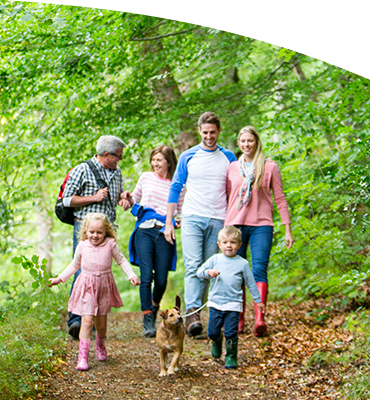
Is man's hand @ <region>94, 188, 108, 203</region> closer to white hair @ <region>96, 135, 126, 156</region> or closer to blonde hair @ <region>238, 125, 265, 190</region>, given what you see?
white hair @ <region>96, 135, 126, 156</region>

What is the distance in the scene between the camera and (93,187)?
4.43 metres

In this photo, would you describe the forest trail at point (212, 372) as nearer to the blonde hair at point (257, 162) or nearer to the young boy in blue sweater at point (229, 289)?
the young boy in blue sweater at point (229, 289)

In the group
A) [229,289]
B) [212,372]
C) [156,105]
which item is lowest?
[212,372]

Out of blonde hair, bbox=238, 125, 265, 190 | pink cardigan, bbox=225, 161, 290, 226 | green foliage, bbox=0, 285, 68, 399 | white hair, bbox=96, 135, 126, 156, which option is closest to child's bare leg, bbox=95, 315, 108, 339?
green foliage, bbox=0, 285, 68, 399

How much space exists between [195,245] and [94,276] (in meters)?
1.06

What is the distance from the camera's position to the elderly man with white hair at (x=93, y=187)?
435 cm

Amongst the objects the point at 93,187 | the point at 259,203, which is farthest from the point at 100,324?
the point at 259,203

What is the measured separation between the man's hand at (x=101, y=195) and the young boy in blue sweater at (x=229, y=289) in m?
1.23

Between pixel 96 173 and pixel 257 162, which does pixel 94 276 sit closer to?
pixel 96 173

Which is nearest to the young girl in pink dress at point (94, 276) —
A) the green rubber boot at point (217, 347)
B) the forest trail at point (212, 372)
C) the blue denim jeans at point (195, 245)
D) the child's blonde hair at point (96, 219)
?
the child's blonde hair at point (96, 219)

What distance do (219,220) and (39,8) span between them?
3729mm

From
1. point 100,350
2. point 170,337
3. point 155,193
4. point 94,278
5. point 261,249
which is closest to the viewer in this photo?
point 170,337

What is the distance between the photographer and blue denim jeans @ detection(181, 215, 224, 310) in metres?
4.34

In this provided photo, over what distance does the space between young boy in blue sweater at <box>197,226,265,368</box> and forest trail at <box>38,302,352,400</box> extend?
306mm
